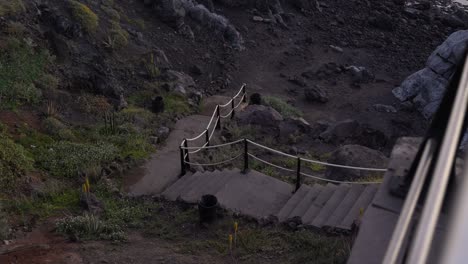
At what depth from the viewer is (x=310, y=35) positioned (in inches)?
982

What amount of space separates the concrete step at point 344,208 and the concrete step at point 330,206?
0.09 m

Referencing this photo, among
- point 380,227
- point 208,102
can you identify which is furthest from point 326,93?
point 380,227

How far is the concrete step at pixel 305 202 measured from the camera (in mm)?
8156

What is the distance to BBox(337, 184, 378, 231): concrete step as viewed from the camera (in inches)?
285

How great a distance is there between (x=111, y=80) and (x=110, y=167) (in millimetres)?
5055

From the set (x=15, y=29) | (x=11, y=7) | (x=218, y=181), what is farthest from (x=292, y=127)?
(x=11, y=7)

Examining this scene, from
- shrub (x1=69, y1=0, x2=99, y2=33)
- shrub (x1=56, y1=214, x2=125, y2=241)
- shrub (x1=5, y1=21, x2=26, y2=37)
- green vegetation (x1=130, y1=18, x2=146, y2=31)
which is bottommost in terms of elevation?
shrub (x1=56, y1=214, x2=125, y2=241)

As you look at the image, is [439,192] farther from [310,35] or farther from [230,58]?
[310,35]

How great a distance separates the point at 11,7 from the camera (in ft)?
49.7

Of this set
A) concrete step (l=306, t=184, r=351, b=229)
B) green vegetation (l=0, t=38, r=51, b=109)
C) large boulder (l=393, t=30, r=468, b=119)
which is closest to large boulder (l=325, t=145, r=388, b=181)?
concrete step (l=306, t=184, r=351, b=229)

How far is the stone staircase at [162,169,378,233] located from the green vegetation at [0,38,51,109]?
479cm

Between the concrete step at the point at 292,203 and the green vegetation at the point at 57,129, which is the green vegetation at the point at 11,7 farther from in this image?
the concrete step at the point at 292,203

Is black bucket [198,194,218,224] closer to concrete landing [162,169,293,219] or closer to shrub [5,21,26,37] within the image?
concrete landing [162,169,293,219]

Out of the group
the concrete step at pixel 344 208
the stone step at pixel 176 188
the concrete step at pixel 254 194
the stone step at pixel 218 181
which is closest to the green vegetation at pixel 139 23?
the stone step at pixel 176 188
